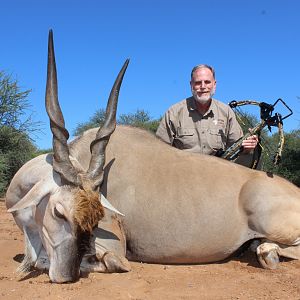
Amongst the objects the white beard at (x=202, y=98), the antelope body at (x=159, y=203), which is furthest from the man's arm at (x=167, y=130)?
the antelope body at (x=159, y=203)

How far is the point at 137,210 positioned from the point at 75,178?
0.80 m

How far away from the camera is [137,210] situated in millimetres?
4215

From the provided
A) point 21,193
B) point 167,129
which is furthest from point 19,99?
point 21,193

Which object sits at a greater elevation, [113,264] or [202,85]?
[202,85]

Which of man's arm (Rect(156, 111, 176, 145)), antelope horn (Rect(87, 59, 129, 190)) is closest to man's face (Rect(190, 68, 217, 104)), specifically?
man's arm (Rect(156, 111, 176, 145))

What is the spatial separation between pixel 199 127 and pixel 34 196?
2.62m

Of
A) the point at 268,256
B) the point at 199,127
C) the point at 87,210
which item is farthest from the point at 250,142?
the point at 87,210

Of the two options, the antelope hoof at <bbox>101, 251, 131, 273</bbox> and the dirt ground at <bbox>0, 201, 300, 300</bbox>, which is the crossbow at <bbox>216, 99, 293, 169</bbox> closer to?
the dirt ground at <bbox>0, 201, 300, 300</bbox>

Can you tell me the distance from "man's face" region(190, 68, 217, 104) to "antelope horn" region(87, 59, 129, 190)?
1574mm

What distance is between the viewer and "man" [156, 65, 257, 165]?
5.74m

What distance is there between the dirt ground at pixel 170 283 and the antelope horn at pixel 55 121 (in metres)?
0.87

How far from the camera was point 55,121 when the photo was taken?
3855 millimetres

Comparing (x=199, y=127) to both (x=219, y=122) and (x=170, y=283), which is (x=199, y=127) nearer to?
(x=219, y=122)

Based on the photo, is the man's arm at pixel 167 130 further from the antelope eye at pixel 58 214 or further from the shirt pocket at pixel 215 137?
the antelope eye at pixel 58 214
